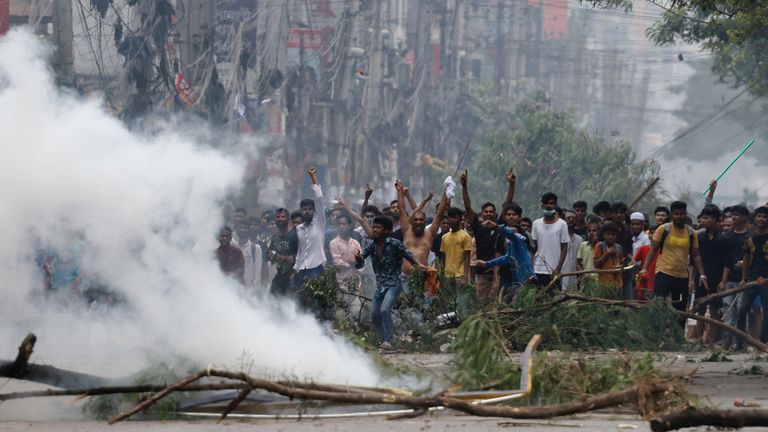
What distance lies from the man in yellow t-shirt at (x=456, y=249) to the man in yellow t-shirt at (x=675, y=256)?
74.9 inches

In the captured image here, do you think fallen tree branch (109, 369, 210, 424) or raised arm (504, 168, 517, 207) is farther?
raised arm (504, 168, 517, 207)

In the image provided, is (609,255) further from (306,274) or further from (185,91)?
(185,91)

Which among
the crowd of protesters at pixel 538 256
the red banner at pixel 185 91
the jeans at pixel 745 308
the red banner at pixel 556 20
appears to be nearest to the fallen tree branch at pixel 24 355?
the crowd of protesters at pixel 538 256

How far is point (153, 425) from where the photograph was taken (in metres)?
7.95

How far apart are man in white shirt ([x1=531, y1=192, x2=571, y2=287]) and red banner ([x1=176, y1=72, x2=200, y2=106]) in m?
10.5

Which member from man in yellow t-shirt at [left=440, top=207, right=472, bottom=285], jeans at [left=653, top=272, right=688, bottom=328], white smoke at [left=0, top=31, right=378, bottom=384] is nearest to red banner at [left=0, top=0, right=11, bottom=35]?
man in yellow t-shirt at [left=440, top=207, right=472, bottom=285]

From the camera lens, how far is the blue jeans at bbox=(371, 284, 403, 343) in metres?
12.1

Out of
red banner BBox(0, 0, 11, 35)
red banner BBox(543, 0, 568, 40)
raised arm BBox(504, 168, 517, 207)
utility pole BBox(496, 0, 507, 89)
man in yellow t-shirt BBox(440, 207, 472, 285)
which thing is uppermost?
red banner BBox(543, 0, 568, 40)

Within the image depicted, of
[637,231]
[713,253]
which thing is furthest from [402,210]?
[713,253]

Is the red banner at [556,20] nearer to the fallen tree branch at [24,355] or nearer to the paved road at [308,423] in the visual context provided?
the paved road at [308,423]

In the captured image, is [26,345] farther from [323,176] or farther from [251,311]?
[323,176]

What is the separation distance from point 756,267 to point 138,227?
22.0ft

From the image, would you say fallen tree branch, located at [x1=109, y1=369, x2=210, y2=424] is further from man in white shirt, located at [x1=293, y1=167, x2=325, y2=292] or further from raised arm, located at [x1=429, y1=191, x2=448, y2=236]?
man in white shirt, located at [x1=293, y1=167, x2=325, y2=292]

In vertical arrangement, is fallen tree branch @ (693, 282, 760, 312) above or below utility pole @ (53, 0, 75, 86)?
below
